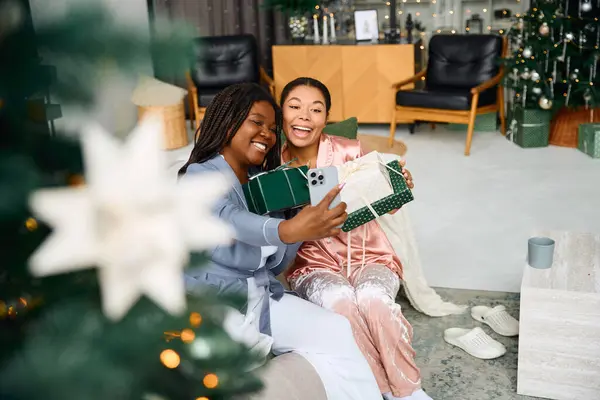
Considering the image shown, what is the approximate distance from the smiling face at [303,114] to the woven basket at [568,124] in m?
3.71

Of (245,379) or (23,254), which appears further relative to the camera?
(245,379)

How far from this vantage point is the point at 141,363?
0.35 meters

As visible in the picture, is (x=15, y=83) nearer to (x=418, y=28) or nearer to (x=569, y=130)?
(x=569, y=130)

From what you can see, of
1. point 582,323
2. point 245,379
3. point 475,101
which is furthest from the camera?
point 475,101

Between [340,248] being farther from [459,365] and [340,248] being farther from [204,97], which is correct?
[204,97]

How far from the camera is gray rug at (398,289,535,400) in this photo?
2.03m

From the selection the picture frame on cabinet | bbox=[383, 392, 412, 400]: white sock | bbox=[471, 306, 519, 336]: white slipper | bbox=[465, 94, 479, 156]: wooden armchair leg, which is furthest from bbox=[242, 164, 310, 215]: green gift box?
the picture frame on cabinet

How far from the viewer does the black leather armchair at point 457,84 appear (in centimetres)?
503

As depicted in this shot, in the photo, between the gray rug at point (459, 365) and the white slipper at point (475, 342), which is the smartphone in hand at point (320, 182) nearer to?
the gray rug at point (459, 365)

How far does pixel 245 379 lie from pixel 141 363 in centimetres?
12

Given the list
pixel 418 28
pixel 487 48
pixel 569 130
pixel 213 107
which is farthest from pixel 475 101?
pixel 213 107

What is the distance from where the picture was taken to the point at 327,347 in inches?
65.7

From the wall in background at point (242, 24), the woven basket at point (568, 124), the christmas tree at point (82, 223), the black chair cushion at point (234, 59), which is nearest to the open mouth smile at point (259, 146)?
the christmas tree at point (82, 223)

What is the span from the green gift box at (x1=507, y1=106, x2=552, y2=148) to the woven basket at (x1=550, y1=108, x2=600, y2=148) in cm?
12
